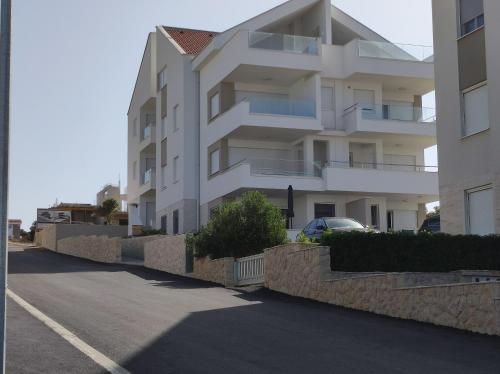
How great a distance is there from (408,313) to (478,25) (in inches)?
426

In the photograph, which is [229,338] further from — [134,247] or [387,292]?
[134,247]

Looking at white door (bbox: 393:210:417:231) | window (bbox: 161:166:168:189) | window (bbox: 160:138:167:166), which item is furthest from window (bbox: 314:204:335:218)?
window (bbox: 160:138:167:166)

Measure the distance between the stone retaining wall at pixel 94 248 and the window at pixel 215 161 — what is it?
20.1 feet

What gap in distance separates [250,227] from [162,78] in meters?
27.6

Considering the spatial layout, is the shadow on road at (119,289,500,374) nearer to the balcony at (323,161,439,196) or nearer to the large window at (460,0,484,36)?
the large window at (460,0,484,36)

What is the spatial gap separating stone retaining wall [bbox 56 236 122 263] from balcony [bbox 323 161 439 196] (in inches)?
422

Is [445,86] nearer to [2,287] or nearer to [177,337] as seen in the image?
[177,337]

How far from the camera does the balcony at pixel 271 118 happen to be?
37.2m

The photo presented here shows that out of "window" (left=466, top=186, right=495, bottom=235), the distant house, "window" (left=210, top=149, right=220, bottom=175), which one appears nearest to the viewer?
"window" (left=466, top=186, right=495, bottom=235)

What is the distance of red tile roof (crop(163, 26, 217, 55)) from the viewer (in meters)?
46.9

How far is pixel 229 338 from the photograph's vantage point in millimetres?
12930

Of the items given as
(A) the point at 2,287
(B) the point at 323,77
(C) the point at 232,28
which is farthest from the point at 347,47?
(A) the point at 2,287

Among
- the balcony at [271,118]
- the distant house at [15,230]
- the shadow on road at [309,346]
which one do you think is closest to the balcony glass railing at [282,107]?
the balcony at [271,118]

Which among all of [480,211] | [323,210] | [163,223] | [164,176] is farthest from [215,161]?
[480,211]
